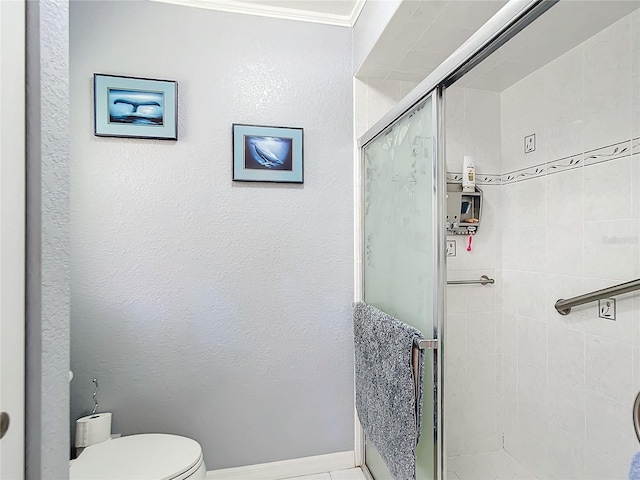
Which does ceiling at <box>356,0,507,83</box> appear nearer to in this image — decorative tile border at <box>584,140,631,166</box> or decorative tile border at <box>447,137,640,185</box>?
decorative tile border at <box>447,137,640,185</box>

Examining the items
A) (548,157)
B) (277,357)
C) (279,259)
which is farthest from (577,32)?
(277,357)

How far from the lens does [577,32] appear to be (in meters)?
1.56

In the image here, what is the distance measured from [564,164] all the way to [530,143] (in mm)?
241

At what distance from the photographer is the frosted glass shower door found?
1.21 meters

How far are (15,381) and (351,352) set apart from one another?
1.52 meters

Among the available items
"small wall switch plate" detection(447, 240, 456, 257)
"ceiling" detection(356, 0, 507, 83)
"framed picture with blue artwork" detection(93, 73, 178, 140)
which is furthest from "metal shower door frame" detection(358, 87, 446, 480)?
"framed picture with blue artwork" detection(93, 73, 178, 140)

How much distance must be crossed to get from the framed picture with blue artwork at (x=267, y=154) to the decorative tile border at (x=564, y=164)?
0.83 metres

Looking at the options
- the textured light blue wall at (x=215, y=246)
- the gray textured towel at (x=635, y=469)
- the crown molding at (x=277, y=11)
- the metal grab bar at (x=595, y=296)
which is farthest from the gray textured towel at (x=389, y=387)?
the crown molding at (x=277, y=11)

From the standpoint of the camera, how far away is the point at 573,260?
1.67 m

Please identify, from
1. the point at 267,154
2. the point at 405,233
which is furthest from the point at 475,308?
the point at 267,154

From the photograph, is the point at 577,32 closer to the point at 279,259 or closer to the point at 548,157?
the point at 548,157

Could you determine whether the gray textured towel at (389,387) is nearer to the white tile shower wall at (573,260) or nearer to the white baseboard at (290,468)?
the white baseboard at (290,468)

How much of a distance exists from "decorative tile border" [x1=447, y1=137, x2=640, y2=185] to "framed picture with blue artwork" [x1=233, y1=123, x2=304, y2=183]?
2.72 feet

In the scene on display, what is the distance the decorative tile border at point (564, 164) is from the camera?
4.79ft
